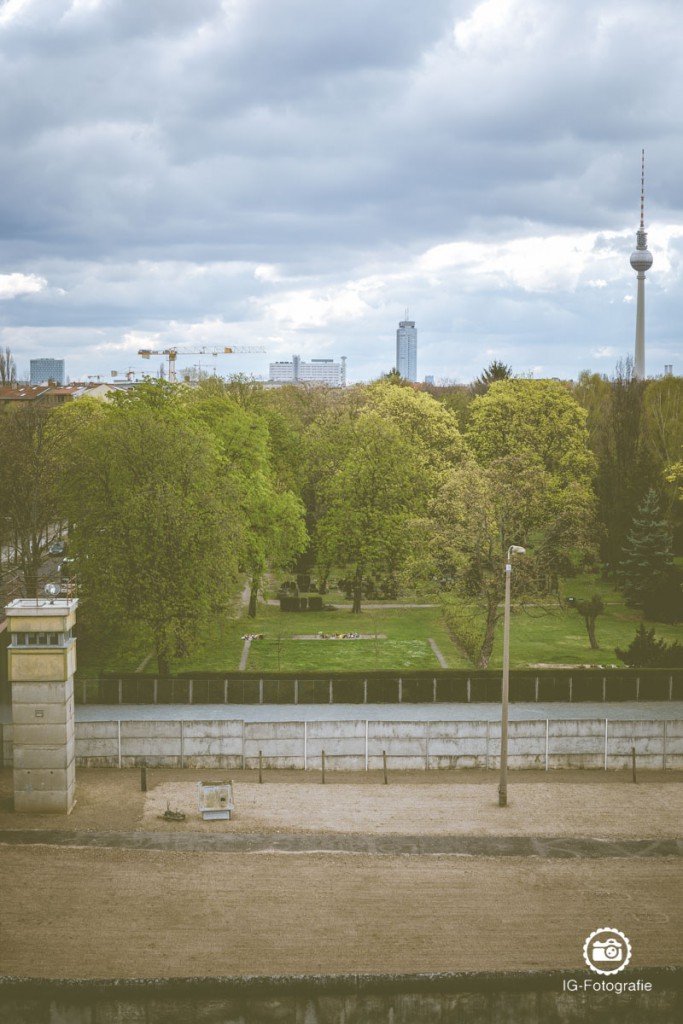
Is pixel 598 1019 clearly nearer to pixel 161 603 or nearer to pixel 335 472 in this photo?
pixel 161 603

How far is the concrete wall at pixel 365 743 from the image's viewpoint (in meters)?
33.7

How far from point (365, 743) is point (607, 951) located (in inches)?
530

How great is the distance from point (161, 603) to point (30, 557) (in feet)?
52.8

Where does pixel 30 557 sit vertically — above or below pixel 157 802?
above

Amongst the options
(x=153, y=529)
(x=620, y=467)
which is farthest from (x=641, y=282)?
(x=153, y=529)

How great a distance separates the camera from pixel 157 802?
30641 millimetres

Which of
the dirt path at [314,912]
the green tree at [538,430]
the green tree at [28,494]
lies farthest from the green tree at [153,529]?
the green tree at [538,430]

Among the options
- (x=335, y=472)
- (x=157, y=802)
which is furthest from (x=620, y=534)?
(x=157, y=802)

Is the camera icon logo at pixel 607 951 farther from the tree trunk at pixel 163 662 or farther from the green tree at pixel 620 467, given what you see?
the green tree at pixel 620 467

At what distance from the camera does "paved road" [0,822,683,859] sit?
27.1 m

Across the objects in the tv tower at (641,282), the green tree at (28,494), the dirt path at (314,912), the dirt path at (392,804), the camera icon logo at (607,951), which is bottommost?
the dirt path at (392,804)

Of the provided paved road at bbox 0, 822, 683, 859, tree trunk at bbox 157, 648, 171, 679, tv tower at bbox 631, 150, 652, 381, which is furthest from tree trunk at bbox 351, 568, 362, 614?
tv tower at bbox 631, 150, 652, 381

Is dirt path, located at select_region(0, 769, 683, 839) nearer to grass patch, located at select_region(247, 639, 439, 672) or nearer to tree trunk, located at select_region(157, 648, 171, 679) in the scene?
tree trunk, located at select_region(157, 648, 171, 679)

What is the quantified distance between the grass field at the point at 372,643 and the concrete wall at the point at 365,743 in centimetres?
998
